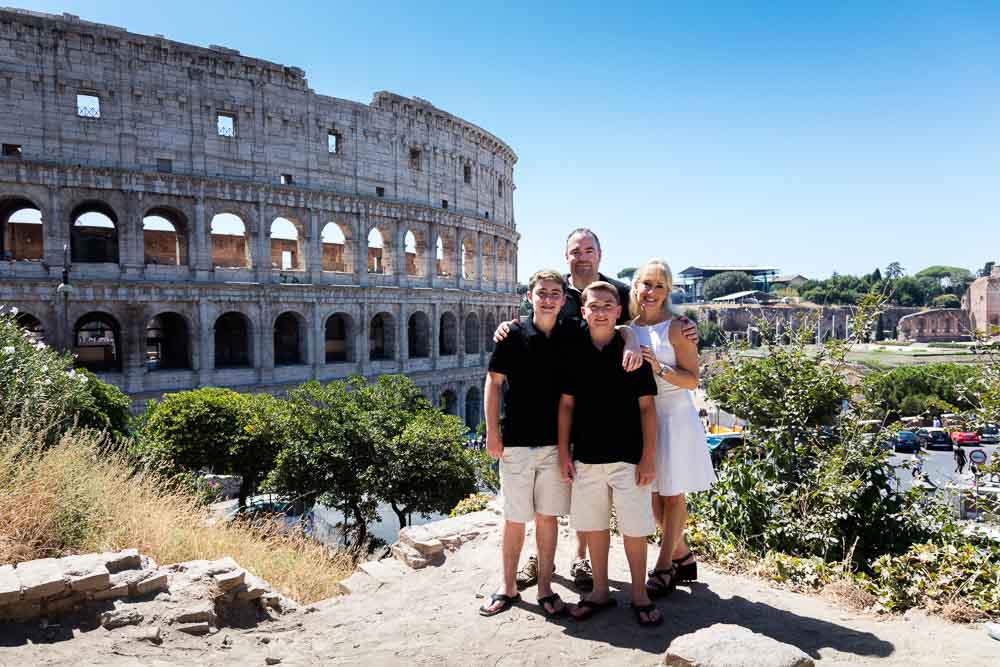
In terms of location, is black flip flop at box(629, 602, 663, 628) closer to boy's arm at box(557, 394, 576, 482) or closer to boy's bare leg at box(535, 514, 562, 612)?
boy's bare leg at box(535, 514, 562, 612)

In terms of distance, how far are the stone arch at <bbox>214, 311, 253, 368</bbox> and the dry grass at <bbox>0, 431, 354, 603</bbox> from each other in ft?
58.7

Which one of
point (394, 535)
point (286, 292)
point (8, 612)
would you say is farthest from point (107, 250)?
point (8, 612)

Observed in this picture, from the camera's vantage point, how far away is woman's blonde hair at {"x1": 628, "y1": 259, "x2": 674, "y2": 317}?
4.21 metres

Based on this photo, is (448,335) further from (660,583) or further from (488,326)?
(660,583)

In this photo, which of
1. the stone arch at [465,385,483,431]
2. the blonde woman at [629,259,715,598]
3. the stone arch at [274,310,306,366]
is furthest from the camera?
the stone arch at [465,385,483,431]

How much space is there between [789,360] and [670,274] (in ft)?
7.56

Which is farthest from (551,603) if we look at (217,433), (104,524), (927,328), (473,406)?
(927,328)

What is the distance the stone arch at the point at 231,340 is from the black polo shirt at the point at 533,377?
73.3 feet

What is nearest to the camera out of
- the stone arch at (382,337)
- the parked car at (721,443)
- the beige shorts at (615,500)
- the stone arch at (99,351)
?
the beige shorts at (615,500)

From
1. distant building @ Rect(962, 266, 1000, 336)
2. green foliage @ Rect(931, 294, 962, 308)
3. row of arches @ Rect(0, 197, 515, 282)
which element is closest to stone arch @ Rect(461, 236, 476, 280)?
row of arches @ Rect(0, 197, 515, 282)

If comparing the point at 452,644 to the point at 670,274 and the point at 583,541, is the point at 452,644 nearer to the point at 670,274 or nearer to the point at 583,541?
the point at 583,541

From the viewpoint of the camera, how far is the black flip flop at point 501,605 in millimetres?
4180

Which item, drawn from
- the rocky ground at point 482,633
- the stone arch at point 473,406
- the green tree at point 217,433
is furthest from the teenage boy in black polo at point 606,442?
the stone arch at point 473,406

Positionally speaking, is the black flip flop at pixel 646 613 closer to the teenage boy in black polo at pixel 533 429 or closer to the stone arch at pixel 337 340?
the teenage boy in black polo at pixel 533 429
